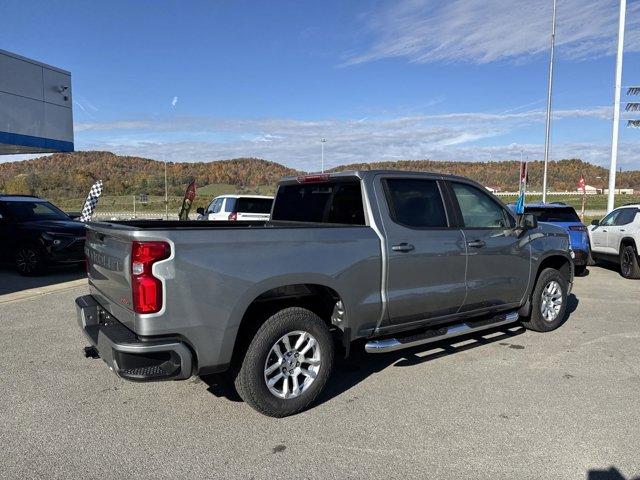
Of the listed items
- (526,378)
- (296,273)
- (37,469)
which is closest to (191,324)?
(296,273)

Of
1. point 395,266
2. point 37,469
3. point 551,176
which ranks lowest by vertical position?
point 37,469

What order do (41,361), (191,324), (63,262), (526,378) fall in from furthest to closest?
(63,262), (41,361), (526,378), (191,324)

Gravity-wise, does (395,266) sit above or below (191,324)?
above

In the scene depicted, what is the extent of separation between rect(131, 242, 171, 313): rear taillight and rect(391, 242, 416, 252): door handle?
1985 millimetres

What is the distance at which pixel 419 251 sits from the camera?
4.66 metres

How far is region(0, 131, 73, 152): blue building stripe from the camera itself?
13008 mm

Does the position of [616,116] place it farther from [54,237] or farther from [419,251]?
[54,237]

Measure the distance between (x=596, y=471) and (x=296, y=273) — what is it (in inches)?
92.2

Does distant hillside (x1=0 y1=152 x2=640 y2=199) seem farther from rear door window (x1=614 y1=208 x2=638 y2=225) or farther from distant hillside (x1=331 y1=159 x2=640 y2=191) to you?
rear door window (x1=614 y1=208 x2=638 y2=225)

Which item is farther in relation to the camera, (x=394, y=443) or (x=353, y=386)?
(x=353, y=386)

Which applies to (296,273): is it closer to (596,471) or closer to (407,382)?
(407,382)

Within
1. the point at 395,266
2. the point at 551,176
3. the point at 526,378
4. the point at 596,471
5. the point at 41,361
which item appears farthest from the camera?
the point at 551,176

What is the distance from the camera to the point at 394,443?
3.56 metres

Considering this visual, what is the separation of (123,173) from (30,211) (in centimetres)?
8047
